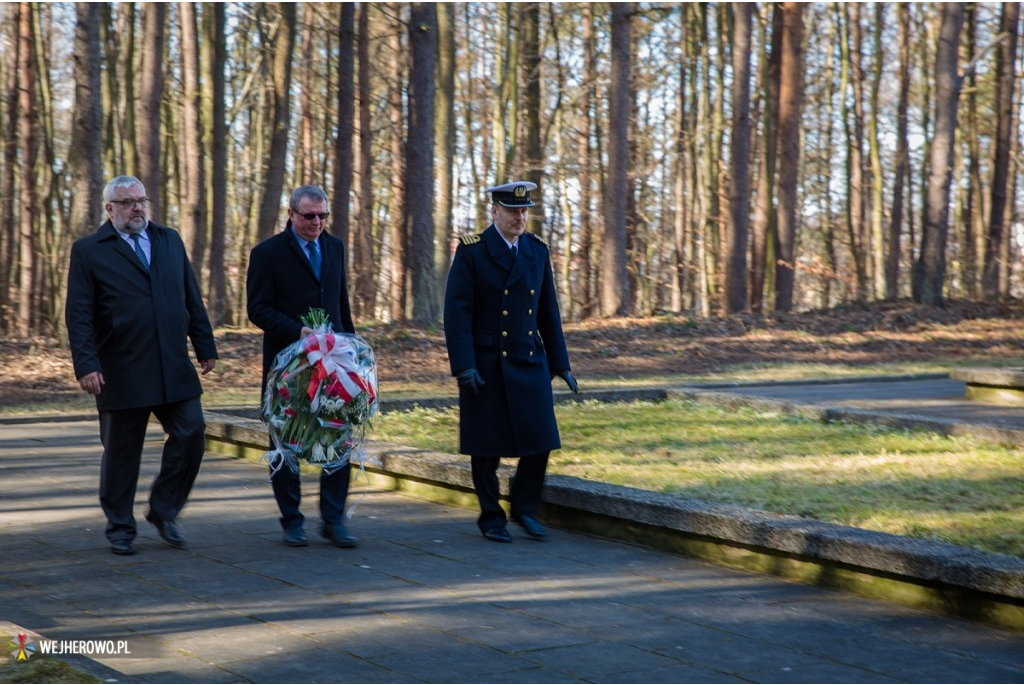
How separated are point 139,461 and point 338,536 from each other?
3.93 ft

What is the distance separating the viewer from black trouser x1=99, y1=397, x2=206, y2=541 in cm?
688

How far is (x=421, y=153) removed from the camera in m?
22.0

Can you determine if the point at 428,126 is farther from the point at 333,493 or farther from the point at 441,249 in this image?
the point at 333,493

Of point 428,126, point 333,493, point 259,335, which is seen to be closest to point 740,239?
point 428,126

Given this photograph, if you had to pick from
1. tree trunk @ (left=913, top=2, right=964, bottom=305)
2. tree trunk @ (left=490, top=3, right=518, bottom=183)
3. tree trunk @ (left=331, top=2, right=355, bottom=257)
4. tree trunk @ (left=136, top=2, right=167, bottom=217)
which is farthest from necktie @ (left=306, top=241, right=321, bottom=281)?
tree trunk @ (left=490, top=3, right=518, bottom=183)

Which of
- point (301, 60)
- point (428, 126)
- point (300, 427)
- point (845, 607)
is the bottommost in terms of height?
point (845, 607)

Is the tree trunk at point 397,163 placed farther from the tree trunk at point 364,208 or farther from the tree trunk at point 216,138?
the tree trunk at point 216,138

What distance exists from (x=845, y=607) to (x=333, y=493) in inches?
119

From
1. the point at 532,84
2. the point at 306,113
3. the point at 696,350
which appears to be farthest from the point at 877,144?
the point at 696,350

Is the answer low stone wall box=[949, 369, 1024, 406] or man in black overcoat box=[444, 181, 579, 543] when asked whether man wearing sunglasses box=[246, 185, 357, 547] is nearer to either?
man in black overcoat box=[444, 181, 579, 543]

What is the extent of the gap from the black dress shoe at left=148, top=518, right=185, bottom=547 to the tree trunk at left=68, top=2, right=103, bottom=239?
41.7 ft

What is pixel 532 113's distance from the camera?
29422 millimetres

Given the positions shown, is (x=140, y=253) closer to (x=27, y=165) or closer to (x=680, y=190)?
(x=27, y=165)

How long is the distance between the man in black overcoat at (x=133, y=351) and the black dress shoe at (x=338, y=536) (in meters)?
0.83
